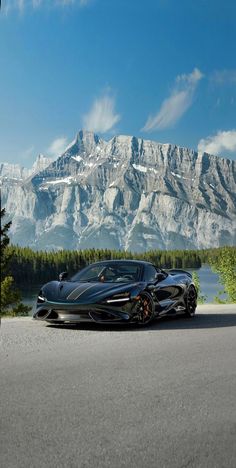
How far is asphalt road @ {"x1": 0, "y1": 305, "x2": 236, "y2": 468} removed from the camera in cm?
364

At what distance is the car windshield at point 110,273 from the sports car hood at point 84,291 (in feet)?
1.87

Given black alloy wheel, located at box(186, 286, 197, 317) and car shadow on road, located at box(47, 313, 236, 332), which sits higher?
black alloy wheel, located at box(186, 286, 197, 317)

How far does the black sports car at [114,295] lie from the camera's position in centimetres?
1012

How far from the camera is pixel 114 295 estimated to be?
33.9 feet

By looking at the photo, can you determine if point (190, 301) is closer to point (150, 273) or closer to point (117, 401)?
point (150, 273)

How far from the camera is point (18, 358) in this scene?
23.5 ft

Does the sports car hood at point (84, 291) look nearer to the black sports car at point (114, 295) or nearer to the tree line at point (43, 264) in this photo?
the black sports car at point (114, 295)

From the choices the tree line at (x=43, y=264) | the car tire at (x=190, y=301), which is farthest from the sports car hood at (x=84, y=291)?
the tree line at (x=43, y=264)

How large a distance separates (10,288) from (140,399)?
1384 inches

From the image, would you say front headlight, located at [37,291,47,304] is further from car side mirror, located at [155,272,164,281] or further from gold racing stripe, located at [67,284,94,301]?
car side mirror, located at [155,272,164,281]

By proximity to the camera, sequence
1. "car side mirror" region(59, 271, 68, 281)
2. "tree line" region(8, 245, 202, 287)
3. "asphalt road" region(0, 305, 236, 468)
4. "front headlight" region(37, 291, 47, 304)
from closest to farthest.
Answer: "asphalt road" region(0, 305, 236, 468)
"front headlight" region(37, 291, 47, 304)
"car side mirror" region(59, 271, 68, 281)
"tree line" region(8, 245, 202, 287)

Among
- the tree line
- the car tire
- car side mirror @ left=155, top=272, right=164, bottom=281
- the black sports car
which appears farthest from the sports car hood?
the tree line

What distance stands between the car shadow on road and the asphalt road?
121 cm

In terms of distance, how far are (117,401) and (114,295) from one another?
17.4 feet
